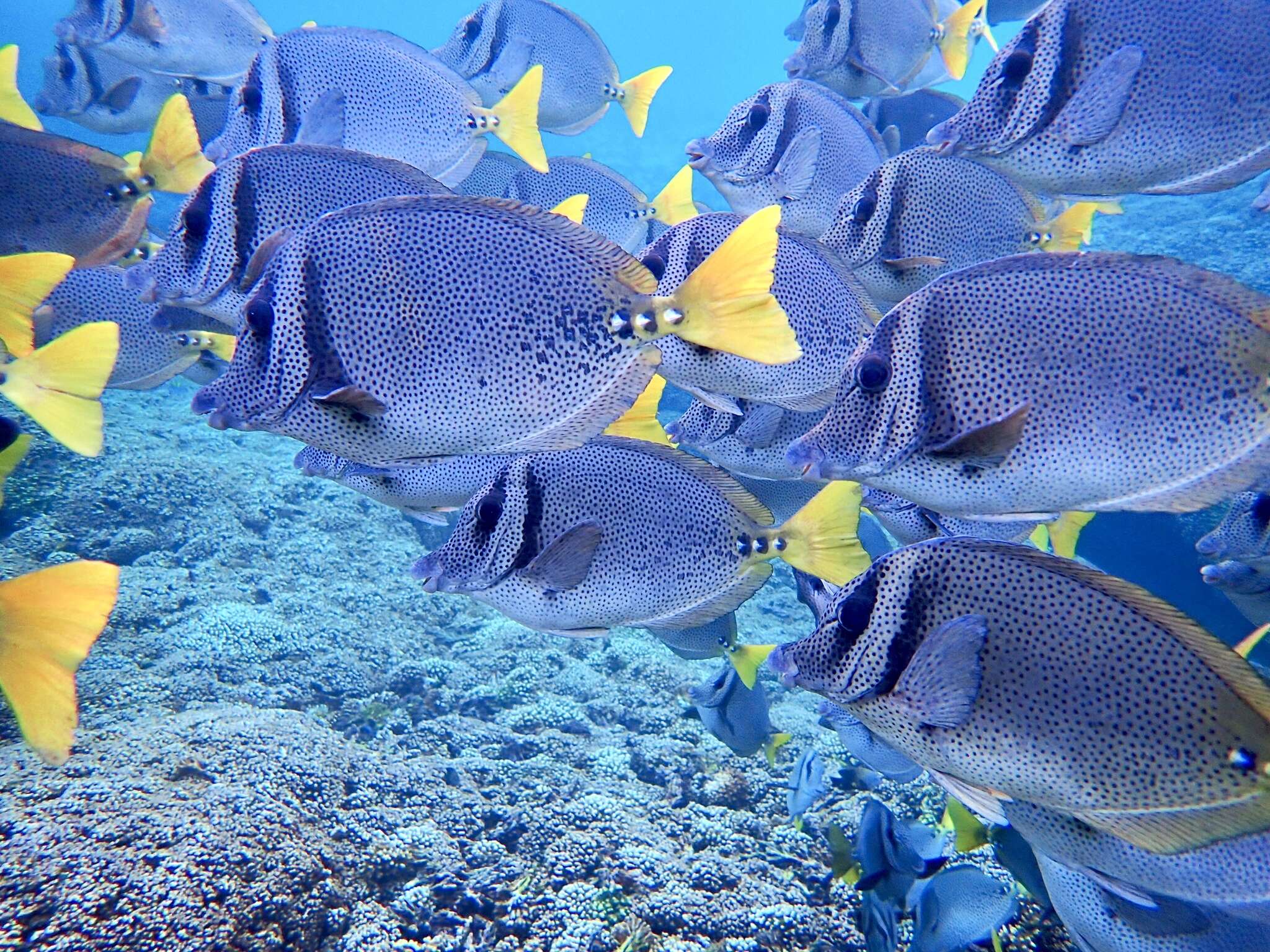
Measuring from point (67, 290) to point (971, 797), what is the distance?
4.16m

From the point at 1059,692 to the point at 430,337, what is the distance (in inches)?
71.6

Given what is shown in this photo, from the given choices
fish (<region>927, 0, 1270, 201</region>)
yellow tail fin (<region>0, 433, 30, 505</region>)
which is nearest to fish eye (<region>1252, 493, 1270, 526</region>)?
fish (<region>927, 0, 1270, 201</region>)

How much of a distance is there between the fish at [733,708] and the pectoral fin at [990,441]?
7.52ft

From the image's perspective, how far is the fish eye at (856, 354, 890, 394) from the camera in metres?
1.96

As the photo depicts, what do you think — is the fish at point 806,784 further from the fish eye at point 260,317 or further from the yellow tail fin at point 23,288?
the yellow tail fin at point 23,288

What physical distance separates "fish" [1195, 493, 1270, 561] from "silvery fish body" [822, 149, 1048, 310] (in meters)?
1.40

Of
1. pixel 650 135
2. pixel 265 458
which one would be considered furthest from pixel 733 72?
pixel 265 458

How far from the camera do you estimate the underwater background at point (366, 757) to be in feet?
8.19

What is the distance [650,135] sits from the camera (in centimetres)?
5391

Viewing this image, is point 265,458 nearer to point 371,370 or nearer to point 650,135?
point 371,370

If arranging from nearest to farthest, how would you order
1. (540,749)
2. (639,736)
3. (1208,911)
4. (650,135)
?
(1208,911) < (540,749) < (639,736) < (650,135)

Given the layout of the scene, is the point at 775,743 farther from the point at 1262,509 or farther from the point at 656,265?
the point at 656,265

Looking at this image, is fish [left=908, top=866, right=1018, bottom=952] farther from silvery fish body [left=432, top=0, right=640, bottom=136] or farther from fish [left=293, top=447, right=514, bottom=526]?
silvery fish body [left=432, top=0, right=640, bottom=136]

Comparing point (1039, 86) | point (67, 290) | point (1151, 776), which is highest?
point (1039, 86)
